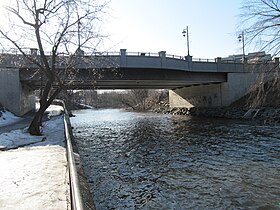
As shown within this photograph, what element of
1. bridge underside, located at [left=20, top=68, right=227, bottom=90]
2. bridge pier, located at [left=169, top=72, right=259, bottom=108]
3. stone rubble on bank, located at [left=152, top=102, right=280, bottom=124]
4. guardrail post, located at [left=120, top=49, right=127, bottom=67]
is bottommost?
stone rubble on bank, located at [left=152, top=102, right=280, bottom=124]

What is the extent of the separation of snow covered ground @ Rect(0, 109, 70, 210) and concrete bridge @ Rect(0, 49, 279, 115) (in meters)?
7.25

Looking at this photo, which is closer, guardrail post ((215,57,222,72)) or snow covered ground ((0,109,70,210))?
snow covered ground ((0,109,70,210))

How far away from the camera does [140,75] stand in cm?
3466

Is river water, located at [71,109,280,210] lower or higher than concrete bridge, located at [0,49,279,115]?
lower

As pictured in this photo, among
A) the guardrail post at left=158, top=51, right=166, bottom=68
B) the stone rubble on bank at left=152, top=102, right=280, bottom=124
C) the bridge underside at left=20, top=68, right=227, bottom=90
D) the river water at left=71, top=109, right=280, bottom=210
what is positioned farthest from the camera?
the guardrail post at left=158, top=51, right=166, bottom=68

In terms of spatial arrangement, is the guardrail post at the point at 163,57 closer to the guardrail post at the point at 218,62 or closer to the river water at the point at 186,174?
the guardrail post at the point at 218,62

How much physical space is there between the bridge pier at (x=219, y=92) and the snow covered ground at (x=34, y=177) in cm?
2945

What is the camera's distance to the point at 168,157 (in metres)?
14.0

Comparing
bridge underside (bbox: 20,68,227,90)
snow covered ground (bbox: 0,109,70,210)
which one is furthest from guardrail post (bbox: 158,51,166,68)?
snow covered ground (bbox: 0,109,70,210)

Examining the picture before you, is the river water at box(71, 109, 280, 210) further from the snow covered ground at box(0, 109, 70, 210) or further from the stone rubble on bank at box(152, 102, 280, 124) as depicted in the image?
the stone rubble on bank at box(152, 102, 280, 124)

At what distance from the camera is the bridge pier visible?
41000 mm

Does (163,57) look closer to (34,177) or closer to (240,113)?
(240,113)

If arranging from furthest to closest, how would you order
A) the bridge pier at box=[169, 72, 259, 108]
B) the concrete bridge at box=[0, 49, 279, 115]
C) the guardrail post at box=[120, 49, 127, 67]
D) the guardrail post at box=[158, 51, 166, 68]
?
the bridge pier at box=[169, 72, 259, 108] < the guardrail post at box=[158, 51, 166, 68] < the guardrail post at box=[120, 49, 127, 67] < the concrete bridge at box=[0, 49, 279, 115]

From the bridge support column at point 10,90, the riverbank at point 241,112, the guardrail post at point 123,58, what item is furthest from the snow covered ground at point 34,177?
the riverbank at point 241,112
